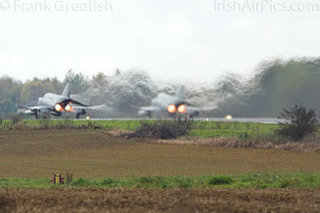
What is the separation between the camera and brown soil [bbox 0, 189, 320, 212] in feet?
51.7

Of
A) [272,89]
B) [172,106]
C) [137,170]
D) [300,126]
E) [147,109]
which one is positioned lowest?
[137,170]

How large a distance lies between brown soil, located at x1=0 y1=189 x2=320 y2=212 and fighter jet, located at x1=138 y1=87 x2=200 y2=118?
39068 millimetres

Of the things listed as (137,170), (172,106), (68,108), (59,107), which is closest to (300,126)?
(172,106)

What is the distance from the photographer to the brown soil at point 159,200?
620 inches

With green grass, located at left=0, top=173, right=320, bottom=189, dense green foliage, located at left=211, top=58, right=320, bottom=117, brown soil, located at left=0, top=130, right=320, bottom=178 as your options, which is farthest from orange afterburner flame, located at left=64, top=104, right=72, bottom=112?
green grass, located at left=0, top=173, right=320, bottom=189

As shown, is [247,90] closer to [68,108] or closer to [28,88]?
[68,108]

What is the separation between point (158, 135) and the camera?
167ft

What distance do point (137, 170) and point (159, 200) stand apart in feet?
41.0

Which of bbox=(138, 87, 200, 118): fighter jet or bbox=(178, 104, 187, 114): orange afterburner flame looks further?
bbox=(178, 104, 187, 114): orange afterburner flame

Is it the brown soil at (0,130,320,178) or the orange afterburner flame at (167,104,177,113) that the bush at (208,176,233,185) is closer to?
the brown soil at (0,130,320,178)

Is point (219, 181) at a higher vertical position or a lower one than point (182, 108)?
lower

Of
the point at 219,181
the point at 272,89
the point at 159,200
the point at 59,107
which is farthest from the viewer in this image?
the point at 59,107

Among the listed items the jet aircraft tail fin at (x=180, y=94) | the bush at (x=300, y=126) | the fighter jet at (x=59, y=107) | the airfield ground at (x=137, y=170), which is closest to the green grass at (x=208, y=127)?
the airfield ground at (x=137, y=170)

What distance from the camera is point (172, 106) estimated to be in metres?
60.6
